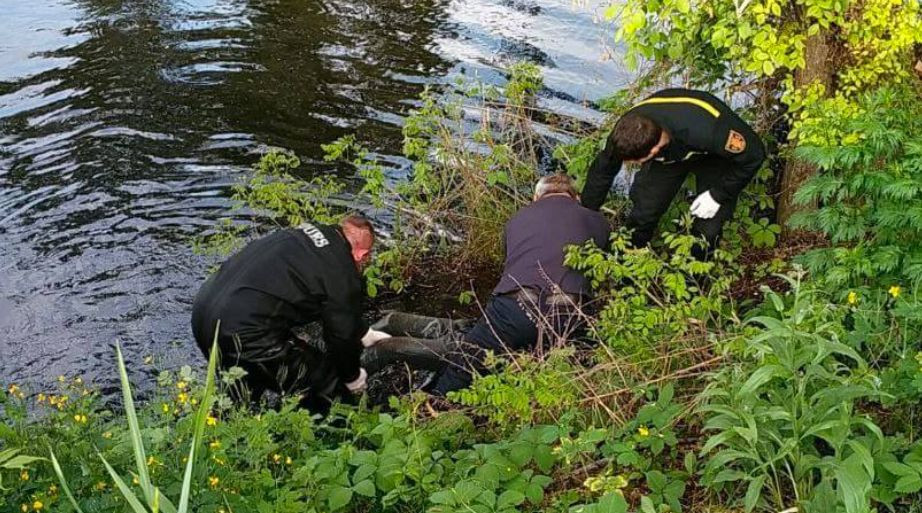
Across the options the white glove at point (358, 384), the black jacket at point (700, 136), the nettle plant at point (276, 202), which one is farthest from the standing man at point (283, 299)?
the black jacket at point (700, 136)

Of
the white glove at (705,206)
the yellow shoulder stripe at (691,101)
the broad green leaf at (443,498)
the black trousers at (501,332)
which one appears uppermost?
the yellow shoulder stripe at (691,101)

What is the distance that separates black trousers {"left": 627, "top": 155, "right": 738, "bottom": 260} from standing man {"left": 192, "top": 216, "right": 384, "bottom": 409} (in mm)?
2053

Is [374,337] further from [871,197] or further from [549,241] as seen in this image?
[871,197]

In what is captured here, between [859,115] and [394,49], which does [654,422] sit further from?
[394,49]

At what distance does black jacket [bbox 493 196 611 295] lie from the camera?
4.79 metres

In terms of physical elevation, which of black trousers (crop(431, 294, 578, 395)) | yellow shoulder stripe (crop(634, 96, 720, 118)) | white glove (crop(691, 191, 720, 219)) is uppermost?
yellow shoulder stripe (crop(634, 96, 720, 118))

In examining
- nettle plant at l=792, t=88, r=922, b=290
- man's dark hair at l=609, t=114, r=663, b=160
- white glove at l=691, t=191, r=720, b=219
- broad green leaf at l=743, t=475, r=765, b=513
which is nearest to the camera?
broad green leaf at l=743, t=475, r=765, b=513

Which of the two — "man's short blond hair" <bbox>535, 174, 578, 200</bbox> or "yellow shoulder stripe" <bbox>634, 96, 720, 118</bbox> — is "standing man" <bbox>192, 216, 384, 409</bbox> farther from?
"yellow shoulder stripe" <bbox>634, 96, 720, 118</bbox>

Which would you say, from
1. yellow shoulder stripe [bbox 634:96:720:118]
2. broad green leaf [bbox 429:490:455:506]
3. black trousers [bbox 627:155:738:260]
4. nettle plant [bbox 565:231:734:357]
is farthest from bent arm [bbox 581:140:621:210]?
broad green leaf [bbox 429:490:455:506]

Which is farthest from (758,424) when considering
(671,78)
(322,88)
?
(322,88)

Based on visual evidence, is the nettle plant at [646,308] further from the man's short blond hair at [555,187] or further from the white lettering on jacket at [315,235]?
the white lettering on jacket at [315,235]

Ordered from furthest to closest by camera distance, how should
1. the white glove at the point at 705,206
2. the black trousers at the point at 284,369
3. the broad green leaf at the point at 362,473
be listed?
the white glove at the point at 705,206 → the black trousers at the point at 284,369 → the broad green leaf at the point at 362,473

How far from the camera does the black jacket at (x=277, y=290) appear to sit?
4598mm

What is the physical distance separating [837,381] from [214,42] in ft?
34.4
